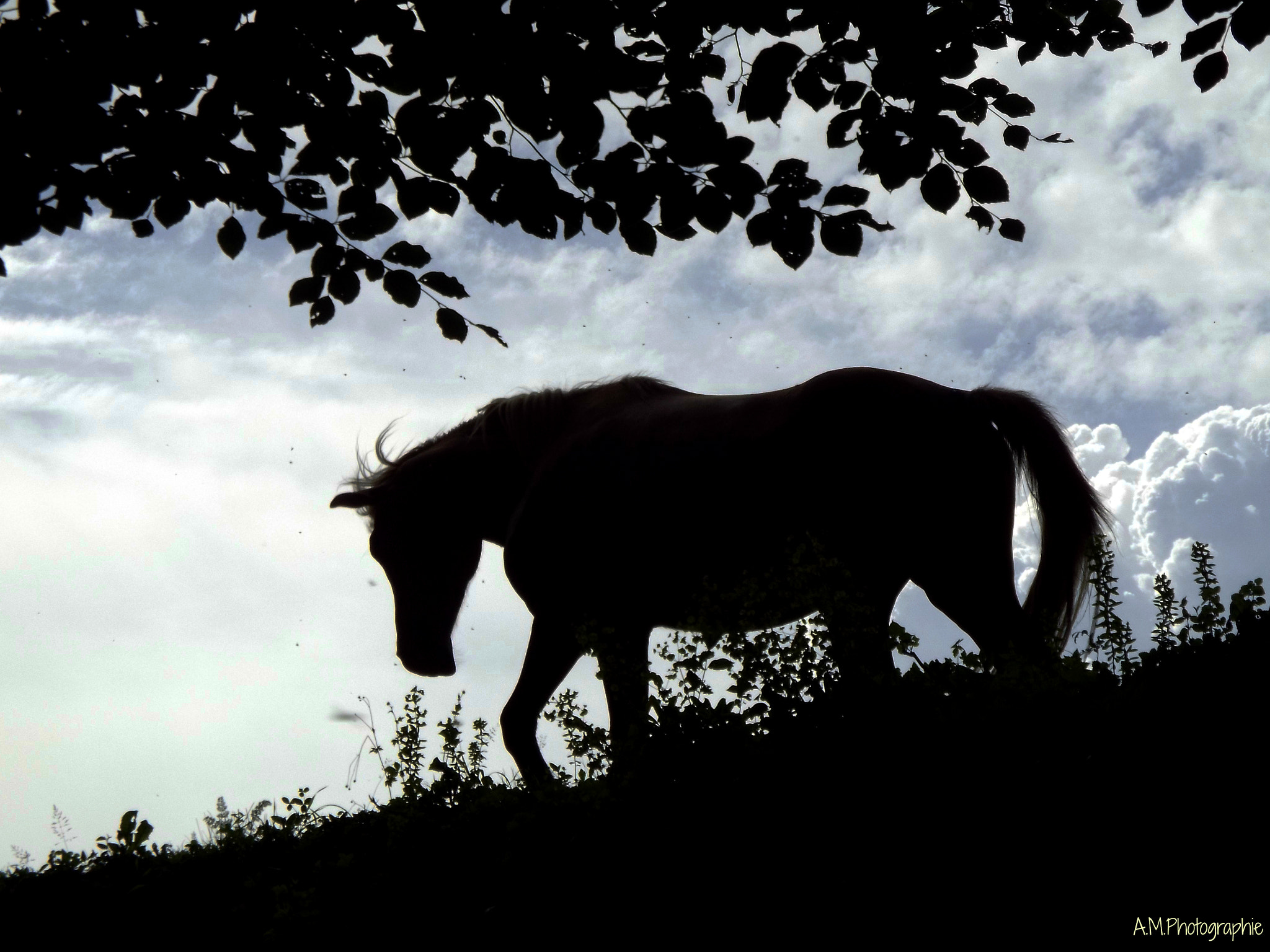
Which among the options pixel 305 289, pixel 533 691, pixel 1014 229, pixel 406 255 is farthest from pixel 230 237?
pixel 533 691

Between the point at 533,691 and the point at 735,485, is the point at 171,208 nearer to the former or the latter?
the point at 735,485

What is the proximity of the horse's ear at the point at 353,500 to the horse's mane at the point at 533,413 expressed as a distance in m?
0.06

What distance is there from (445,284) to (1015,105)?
2.27 m

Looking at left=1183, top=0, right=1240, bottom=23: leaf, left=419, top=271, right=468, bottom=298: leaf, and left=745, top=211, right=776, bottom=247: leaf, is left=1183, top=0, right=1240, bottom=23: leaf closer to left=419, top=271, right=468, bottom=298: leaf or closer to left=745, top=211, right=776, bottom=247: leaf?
left=745, top=211, right=776, bottom=247: leaf

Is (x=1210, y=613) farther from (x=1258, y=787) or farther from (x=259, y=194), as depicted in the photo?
(x=259, y=194)

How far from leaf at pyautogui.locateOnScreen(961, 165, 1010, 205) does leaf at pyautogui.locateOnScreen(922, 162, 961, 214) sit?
0.18ft

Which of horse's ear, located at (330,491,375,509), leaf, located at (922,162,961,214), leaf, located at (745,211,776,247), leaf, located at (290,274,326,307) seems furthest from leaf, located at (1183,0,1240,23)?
horse's ear, located at (330,491,375,509)

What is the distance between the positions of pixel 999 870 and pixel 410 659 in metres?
5.01

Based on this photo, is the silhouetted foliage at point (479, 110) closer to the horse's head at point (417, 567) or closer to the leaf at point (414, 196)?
the leaf at point (414, 196)

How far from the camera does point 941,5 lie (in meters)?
3.65

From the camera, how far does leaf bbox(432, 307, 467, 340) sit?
143 inches

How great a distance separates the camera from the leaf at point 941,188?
353 centimetres

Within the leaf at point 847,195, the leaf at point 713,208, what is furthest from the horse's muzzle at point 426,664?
the leaf at point 847,195

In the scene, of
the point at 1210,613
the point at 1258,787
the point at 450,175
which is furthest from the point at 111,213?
the point at 1210,613
